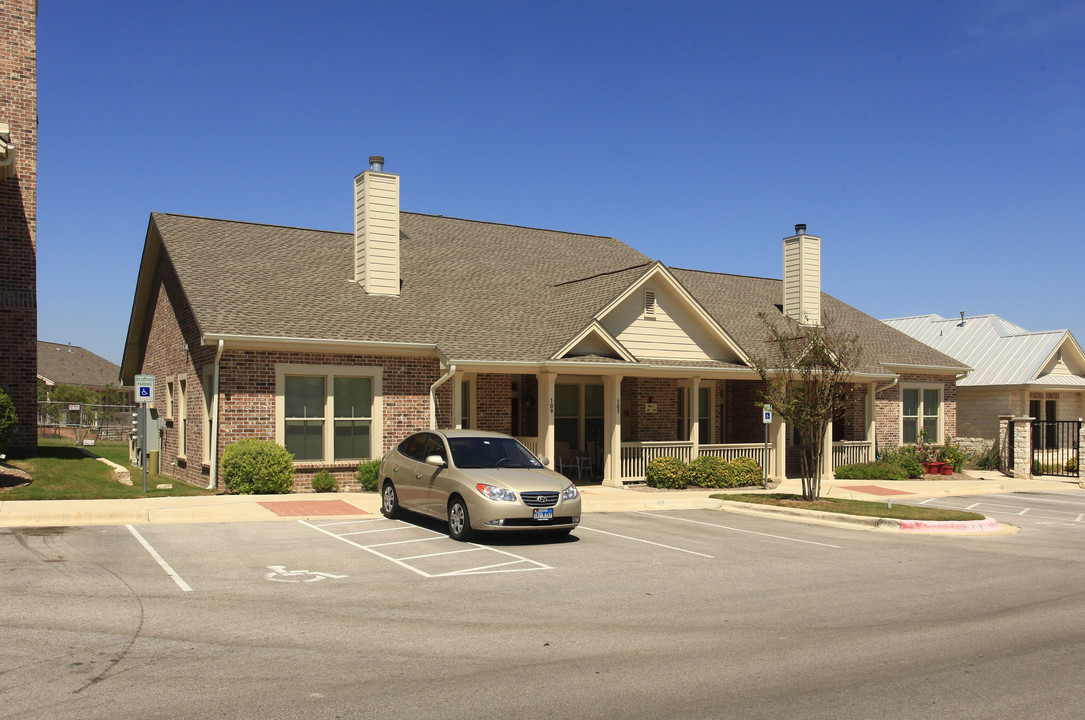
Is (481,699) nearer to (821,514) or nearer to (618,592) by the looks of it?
(618,592)

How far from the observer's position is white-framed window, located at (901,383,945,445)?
2825cm

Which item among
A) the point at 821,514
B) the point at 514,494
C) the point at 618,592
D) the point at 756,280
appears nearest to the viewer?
the point at 618,592

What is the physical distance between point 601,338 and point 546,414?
7.27 feet

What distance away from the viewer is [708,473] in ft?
71.2

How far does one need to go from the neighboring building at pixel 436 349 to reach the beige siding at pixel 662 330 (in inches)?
1.6

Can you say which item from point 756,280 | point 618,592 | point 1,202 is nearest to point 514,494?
point 618,592

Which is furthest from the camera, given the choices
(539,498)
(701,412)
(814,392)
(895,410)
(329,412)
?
(895,410)

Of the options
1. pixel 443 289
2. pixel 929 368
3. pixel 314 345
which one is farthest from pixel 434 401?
pixel 929 368

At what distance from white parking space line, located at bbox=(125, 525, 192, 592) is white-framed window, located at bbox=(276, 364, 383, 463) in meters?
5.45

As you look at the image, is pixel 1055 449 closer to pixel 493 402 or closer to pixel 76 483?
pixel 493 402

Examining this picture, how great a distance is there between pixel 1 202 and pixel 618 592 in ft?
55.3

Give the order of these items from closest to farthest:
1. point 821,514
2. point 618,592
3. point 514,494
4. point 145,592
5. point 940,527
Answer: point 145,592, point 618,592, point 514,494, point 940,527, point 821,514

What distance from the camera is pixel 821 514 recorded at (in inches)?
650

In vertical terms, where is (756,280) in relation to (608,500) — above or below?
above
